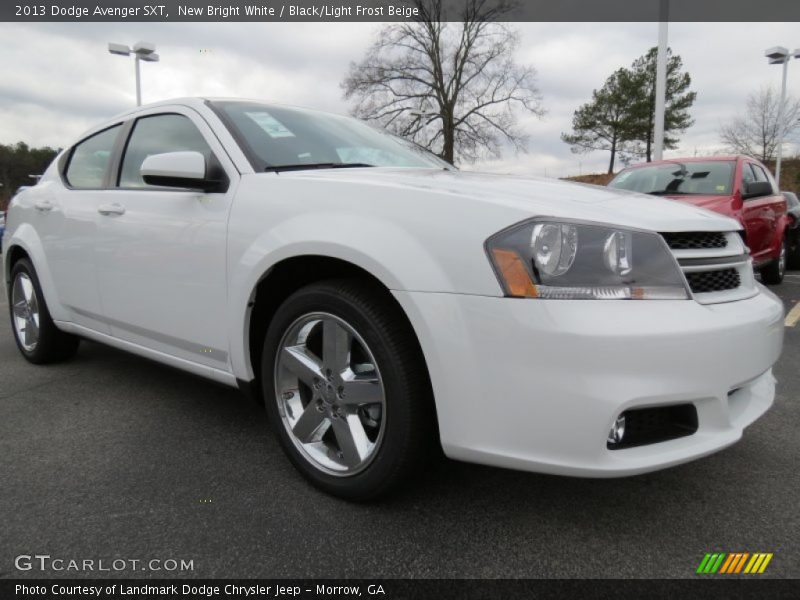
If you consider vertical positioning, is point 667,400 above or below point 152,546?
above

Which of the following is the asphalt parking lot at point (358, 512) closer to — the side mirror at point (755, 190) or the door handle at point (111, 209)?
the door handle at point (111, 209)

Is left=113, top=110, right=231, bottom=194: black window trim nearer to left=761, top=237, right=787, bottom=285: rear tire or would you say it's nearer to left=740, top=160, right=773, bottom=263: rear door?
left=740, top=160, right=773, bottom=263: rear door

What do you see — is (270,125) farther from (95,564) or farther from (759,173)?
(759,173)

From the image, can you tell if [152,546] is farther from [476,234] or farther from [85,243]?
[85,243]

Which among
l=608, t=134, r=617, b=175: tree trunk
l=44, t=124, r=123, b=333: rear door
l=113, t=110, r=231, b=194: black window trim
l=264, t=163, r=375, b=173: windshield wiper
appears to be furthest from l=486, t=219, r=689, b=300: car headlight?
l=608, t=134, r=617, b=175: tree trunk

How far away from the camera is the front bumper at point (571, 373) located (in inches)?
58.9

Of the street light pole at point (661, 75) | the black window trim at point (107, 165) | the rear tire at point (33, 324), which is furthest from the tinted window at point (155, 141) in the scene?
the street light pole at point (661, 75)

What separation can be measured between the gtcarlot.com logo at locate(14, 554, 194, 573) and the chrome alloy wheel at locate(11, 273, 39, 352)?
2360mm

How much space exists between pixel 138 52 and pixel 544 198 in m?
19.5

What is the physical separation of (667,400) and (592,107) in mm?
43471

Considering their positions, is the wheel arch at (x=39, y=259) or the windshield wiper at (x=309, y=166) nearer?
the windshield wiper at (x=309, y=166)

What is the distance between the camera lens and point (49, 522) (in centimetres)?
187

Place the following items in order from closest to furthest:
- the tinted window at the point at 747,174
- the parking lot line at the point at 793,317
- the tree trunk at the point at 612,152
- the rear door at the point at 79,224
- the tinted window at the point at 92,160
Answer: the rear door at the point at 79,224 → the tinted window at the point at 92,160 → the parking lot line at the point at 793,317 → the tinted window at the point at 747,174 → the tree trunk at the point at 612,152
